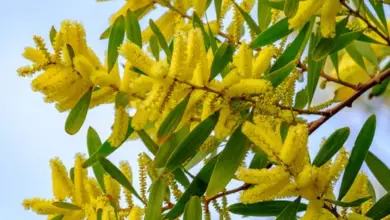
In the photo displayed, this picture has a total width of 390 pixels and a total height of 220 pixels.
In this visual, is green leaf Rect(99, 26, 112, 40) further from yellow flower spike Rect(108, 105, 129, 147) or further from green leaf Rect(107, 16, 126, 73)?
yellow flower spike Rect(108, 105, 129, 147)

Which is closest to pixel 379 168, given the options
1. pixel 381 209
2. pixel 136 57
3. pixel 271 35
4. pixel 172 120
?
pixel 381 209

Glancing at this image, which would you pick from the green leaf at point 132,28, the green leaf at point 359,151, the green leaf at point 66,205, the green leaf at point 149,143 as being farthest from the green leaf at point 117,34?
the green leaf at point 359,151

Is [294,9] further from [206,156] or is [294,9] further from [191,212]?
[206,156]

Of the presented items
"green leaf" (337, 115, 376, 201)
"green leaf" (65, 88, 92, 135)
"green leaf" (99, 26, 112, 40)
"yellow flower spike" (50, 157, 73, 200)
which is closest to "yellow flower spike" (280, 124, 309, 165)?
"green leaf" (337, 115, 376, 201)

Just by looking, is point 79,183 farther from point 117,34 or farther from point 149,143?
point 117,34

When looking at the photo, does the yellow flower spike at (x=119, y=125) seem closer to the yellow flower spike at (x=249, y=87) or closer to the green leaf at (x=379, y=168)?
the yellow flower spike at (x=249, y=87)
